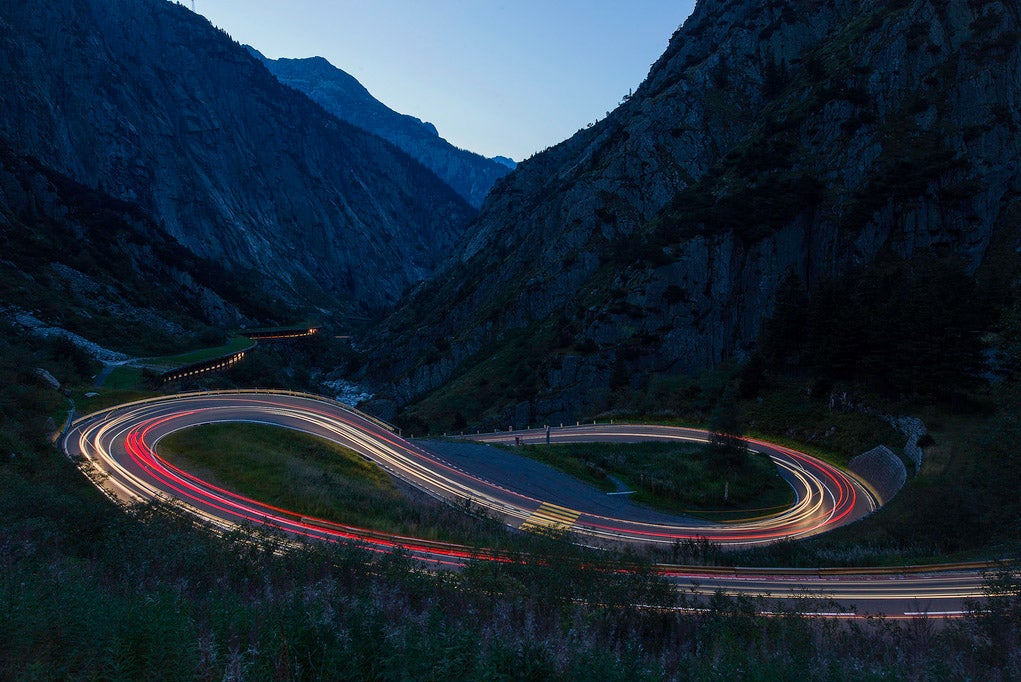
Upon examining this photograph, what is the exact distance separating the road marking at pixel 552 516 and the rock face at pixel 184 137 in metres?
112

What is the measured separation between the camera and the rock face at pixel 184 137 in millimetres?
107125

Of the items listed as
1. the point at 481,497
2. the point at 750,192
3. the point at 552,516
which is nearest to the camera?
the point at 552,516

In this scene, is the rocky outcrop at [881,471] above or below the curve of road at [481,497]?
above

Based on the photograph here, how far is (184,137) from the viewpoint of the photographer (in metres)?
148

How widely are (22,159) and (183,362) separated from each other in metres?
46.7

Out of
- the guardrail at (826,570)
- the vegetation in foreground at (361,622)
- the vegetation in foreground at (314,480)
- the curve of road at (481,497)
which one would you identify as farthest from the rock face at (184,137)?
the guardrail at (826,570)

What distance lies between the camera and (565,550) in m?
13.2

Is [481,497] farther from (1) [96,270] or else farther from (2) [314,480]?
(1) [96,270]

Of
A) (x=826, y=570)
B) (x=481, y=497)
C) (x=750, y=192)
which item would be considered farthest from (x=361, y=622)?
(x=750, y=192)

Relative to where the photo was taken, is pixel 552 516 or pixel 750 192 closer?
pixel 552 516

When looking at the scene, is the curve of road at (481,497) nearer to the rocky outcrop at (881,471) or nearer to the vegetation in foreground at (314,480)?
the rocky outcrop at (881,471)

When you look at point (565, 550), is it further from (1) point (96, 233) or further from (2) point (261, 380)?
(1) point (96, 233)

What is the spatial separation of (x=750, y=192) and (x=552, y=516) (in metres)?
50.8

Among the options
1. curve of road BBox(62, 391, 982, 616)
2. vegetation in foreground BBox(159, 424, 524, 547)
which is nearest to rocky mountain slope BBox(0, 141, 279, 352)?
curve of road BBox(62, 391, 982, 616)
